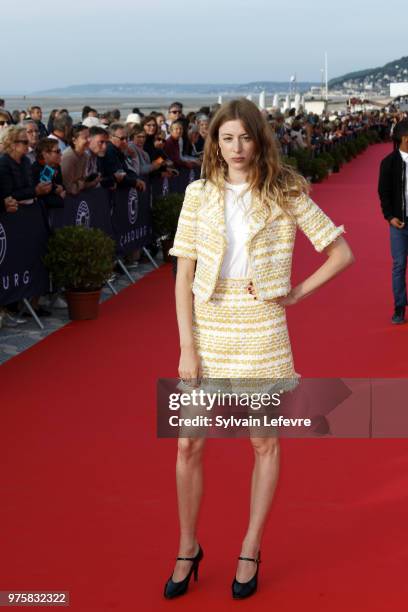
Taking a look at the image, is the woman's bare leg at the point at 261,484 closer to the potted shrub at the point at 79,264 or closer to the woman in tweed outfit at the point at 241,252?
the woman in tweed outfit at the point at 241,252

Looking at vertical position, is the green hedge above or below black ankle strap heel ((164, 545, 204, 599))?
below

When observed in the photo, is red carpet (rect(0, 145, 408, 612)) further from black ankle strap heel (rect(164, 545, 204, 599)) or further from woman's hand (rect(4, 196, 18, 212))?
woman's hand (rect(4, 196, 18, 212))

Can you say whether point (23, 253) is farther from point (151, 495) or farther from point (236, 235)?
point (236, 235)

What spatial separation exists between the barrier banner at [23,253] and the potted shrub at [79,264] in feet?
0.40

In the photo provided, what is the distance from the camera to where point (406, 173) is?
31.7 ft

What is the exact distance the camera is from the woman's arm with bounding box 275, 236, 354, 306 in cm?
413

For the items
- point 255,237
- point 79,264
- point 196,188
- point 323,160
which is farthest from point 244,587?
point 323,160

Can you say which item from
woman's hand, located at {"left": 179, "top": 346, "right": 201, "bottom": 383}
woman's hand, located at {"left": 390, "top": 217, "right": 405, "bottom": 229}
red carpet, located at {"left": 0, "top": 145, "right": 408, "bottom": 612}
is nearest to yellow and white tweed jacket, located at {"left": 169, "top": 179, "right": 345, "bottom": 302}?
woman's hand, located at {"left": 179, "top": 346, "right": 201, "bottom": 383}

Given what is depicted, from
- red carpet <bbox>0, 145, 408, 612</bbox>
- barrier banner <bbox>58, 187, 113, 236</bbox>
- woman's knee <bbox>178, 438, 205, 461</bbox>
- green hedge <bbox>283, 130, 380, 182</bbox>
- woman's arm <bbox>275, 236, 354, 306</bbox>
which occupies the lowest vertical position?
green hedge <bbox>283, 130, 380, 182</bbox>

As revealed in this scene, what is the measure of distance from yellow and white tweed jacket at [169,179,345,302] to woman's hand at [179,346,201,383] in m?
0.20

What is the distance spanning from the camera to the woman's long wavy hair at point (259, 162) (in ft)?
13.0

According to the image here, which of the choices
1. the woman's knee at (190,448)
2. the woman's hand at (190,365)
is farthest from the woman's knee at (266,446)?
→ the woman's hand at (190,365)

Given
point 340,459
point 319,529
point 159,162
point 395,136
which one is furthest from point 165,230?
point 319,529

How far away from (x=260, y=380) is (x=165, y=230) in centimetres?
1041
